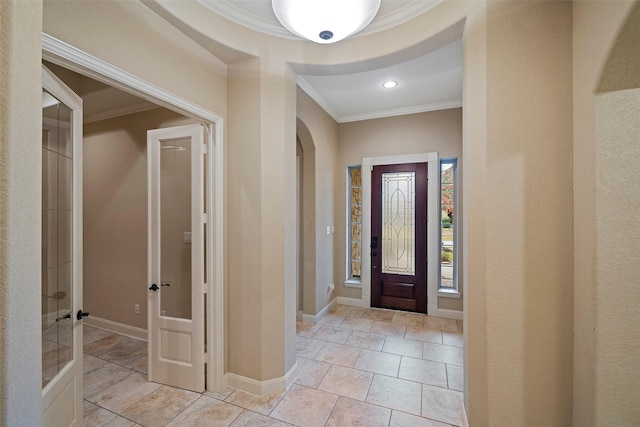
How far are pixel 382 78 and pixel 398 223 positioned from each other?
80.2 inches

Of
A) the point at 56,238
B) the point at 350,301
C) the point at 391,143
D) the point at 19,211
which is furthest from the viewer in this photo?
the point at 350,301

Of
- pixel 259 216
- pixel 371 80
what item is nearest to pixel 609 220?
pixel 259 216

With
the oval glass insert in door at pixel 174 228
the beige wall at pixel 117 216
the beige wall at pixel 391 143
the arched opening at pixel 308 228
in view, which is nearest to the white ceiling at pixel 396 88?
the beige wall at pixel 391 143

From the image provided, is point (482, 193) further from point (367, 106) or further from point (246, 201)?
point (367, 106)

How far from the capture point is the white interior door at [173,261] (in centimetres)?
227

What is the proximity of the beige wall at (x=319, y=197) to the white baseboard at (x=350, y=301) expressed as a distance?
0.28m

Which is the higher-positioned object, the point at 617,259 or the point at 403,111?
the point at 403,111

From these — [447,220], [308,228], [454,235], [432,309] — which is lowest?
[432,309]

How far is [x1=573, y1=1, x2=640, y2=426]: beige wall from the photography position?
1.17 metres

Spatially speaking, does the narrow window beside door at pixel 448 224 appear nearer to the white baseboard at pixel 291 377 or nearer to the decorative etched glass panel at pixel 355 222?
the decorative etched glass panel at pixel 355 222

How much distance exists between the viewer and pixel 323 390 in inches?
89.7

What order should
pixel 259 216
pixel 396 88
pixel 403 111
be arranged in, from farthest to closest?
pixel 403 111
pixel 396 88
pixel 259 216

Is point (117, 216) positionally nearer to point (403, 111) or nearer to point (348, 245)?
point (348, 245)

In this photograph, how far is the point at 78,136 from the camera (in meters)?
1.73
